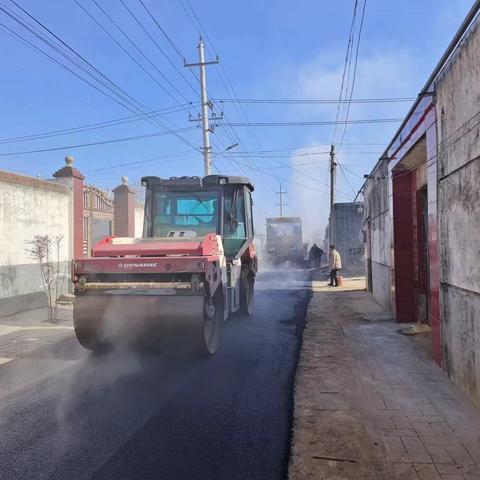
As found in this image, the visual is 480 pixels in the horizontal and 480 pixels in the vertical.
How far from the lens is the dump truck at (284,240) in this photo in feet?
112

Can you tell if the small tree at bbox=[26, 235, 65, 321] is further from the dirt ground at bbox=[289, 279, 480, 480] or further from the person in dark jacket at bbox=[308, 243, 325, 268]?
the person in dark jacket at bbox=[308, 243, 325, 268]

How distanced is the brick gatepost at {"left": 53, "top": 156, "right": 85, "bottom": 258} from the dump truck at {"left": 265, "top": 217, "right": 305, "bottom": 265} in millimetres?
20076

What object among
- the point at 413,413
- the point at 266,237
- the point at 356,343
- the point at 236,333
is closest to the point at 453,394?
the point at 413,413

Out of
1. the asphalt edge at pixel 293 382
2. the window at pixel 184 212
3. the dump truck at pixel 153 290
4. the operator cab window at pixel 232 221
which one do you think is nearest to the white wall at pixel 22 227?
the window at pixel 184 212

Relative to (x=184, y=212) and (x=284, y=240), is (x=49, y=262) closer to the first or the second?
(x=184, y=212)

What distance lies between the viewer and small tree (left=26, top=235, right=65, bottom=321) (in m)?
12.3

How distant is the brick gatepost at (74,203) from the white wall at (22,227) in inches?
34.5

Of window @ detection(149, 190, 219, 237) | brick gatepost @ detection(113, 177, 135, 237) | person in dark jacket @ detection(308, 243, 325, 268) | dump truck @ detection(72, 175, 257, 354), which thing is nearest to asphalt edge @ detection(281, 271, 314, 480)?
dump truck @ detection(72, 175, 257, 354)

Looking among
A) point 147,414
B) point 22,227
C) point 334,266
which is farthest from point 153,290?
point 334,266

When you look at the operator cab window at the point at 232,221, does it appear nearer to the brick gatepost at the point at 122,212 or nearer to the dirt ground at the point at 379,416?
the dirt ground at the point at 379,416

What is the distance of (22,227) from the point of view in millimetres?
12180

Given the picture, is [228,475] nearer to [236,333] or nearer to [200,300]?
[200,300]

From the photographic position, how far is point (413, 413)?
484 centimetres

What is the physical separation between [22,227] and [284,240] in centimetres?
2437
